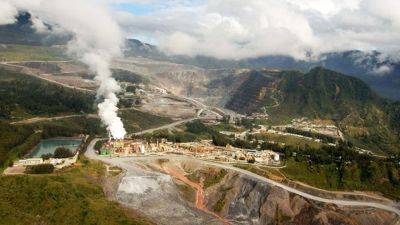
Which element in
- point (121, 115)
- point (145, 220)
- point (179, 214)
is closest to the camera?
point (145, 220)

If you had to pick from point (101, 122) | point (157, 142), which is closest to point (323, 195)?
point (157, 142)

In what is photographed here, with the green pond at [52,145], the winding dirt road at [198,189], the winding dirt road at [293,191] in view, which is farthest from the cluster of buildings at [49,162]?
the winding dirt road at [198,189]

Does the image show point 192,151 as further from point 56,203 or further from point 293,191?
point 56,203

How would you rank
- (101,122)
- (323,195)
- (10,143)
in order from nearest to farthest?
(323,195)
(10,143)
(101,122)

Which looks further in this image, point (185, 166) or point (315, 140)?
point (315, 140)

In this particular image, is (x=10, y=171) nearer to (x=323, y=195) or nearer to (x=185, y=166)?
(x=185, y=166)

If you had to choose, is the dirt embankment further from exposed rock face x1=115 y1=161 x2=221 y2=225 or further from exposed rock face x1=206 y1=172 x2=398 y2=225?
exposed rock face x1=115 y1=161 x2=221 y2=225
